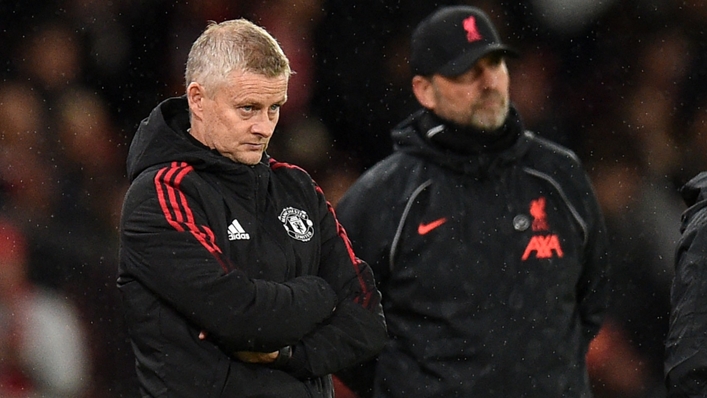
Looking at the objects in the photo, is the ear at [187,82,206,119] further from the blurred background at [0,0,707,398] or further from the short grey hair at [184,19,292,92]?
the blurred background at [0,0,707,398]

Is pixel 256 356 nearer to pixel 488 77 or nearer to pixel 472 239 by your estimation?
pixel 472 239

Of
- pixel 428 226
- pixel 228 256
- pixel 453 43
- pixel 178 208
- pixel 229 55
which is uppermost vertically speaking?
pixel 229 55

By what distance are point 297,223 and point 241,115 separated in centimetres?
30

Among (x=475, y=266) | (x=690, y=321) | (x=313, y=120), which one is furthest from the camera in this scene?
(x=313, y=120)

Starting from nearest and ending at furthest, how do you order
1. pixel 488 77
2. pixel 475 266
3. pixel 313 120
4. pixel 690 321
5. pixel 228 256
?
pixel 228 256, pixel 690 321, pixel 475 266, pixel 488 77, pixel 313 120

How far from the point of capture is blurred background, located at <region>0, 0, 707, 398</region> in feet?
17.2

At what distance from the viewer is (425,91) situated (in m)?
4.09

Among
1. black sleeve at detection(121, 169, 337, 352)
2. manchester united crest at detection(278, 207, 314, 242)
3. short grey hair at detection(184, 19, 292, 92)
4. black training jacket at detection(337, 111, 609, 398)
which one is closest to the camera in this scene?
black sleeve at detection(121, 169, 337, 352)

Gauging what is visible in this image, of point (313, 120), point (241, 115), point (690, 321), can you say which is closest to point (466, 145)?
point (690, 321)

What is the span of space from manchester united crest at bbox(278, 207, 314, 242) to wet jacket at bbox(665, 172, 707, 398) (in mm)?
1020

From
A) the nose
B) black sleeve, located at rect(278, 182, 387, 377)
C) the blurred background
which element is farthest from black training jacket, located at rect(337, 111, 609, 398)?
the blurred background

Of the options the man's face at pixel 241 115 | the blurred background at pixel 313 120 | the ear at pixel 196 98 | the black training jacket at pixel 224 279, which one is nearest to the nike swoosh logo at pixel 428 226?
the black training jacket at pixel 224 279

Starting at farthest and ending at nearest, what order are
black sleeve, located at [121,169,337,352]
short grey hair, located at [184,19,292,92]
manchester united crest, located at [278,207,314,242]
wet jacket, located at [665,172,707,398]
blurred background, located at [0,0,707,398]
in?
blurred background, located at [0,0,707,398] → wet jacket, located at [665,172,707,398] → manchester united crest, located at [278,207,314,242] → short grey hair, located at [184,19,292,92] → black sleeve, located at [121,169,337,352]

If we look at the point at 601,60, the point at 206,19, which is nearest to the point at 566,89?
the point at 601,60
